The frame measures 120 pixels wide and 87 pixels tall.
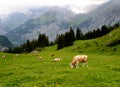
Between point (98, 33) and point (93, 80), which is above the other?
point (98, 33)

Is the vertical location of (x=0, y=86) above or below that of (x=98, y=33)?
below

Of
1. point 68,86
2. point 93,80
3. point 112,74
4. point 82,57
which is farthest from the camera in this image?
point 82,57

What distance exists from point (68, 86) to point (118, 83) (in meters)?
4.89

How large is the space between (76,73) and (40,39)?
501 feet

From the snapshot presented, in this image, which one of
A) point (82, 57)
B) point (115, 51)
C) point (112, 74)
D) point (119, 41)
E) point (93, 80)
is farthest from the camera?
point (119, 41)

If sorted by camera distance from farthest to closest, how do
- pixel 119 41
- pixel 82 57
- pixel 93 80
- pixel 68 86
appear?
pixel 119 41 < pixel 82 57 < pixel 93 80 < pixel 68 86

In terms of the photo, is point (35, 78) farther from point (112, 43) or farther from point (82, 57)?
point (112, 43)

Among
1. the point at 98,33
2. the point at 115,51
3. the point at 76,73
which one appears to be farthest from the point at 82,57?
the point at 98,33

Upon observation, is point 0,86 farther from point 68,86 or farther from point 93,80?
point 93,80

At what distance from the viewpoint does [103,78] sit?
28.4 metres

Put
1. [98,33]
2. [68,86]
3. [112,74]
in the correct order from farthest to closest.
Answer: [98,33]
[112,74]
[68,86]

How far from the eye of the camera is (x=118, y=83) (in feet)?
86.4

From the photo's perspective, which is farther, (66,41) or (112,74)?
(66,41)

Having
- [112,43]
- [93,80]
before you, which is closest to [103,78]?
[93,80]
